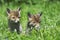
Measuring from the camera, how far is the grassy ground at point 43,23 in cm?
973

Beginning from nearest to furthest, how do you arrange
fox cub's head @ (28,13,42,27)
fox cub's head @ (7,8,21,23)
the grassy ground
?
the grassy ground < fox cub's head @ (7,8,21,23) < fox cub's head @ (28,13,42,27)

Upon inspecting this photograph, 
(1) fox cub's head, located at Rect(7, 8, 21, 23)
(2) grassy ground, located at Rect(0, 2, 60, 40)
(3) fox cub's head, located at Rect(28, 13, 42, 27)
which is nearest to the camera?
(2) grassy ground, located at Rect(0, 2, 60, 40)

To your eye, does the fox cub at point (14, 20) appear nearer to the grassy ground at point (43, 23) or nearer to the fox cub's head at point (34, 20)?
the grassy ground at point (43, 23)

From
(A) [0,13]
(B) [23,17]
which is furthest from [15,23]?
(A) [0,13]

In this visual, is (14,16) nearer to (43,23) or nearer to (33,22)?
(33,22)

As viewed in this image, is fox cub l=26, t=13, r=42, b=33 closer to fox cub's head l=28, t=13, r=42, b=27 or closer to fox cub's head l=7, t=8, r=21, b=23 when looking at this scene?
fox cub's head l=28, t=13, r=42, b=27

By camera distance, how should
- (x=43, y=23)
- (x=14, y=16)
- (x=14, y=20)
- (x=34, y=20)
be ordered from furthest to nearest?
(x=43, y=23) → (x=34, y=20) → (x=14, y=16) → (x=14, y=20)

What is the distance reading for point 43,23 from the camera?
11602 mm

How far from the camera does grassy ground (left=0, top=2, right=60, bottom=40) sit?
9.73 metres

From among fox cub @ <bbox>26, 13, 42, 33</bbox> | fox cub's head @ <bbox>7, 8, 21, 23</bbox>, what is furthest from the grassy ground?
fox cub's head @ <bbox>7, 8, 21, 23</bbox>

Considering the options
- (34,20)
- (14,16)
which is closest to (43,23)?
(34,20)

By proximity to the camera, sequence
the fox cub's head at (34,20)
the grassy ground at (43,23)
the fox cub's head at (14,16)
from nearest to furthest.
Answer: the grassy ground at (43,23) → the fox cub's head at (14,16) → the fox cub's head at (34,20)

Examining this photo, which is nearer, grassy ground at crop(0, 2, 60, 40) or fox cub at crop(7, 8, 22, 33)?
grassy ground at crop(0, 2, 60, 40)

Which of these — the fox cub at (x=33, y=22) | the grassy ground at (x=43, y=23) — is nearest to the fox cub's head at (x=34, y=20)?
the fox cub at (x=33, y=22)
